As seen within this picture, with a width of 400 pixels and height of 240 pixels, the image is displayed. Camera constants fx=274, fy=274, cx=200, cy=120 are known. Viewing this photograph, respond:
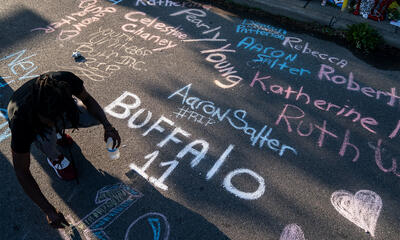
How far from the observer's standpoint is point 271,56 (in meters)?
4.31

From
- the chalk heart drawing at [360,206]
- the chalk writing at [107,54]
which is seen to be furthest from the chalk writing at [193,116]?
the chalk heart drawing at [360,206]

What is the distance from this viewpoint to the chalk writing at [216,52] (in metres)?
3.87

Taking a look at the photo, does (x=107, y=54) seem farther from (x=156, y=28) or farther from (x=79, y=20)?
(x=79, y=20)

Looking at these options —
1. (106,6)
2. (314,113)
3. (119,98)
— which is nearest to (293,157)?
(314,113)

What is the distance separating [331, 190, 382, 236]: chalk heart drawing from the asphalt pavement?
0.01 m

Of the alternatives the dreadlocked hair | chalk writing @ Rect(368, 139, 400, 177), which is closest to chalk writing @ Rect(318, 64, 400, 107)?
chalk writing @ Rect(368, 139, 400, 177)

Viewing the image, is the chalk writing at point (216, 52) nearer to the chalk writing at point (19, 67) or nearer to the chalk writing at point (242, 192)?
the chalk writing at point (242, 192)

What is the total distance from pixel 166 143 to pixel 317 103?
6.69 ft

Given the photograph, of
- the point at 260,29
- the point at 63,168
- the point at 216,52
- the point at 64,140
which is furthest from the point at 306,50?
the point at 63,168

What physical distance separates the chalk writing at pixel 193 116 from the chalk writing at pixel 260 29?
222cm

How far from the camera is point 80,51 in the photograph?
4.27m

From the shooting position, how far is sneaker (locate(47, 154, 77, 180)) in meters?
2.60

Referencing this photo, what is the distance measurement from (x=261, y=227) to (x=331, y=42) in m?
3.67

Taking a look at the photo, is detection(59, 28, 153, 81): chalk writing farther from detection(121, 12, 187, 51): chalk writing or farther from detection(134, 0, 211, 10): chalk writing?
detection(134, 0, 211, 10): chalk writing
